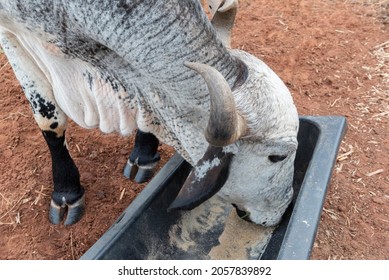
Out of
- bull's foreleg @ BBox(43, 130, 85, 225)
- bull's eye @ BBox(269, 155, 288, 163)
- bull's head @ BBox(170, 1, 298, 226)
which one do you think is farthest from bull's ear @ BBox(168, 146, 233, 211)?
bull's foreleg @ BBox(43, 130, 85, 225)

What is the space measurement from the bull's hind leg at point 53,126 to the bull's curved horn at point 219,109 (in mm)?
933

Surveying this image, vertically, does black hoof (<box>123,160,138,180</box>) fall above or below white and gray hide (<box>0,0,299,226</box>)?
below

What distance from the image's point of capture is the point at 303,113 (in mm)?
3146

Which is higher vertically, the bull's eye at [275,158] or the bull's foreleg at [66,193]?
the bull's eye at [275,158]

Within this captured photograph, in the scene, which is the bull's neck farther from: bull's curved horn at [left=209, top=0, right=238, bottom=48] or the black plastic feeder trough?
the black plastic feeder trough

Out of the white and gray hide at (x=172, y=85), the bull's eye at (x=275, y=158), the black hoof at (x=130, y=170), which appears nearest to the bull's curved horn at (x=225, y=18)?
the white and gray hide at (x=172, y=85)

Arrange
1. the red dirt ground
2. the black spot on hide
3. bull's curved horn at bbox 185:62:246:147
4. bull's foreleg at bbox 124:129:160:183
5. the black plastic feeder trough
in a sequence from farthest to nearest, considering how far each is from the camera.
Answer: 1. bull's foreleg at bbox 124:129:160:183
2. the red dirt ground
3. the black spot on hide
4. the black plastic feeder trough
5. bull's curved horn at bbox 185:62:246:147

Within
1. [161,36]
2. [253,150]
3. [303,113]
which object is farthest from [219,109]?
[303,113]

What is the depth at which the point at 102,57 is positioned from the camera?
1888 mm

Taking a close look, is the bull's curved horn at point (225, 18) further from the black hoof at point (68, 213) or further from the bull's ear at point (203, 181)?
the black hoof at point (68, 213)

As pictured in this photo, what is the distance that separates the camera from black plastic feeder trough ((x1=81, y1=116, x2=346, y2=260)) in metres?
2.12

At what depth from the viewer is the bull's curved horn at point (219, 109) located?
4.62 ft

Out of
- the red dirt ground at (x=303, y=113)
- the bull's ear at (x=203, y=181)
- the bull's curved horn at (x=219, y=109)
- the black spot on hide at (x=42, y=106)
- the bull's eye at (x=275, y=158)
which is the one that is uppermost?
the bull's curved horn at (x=219, y=109)
